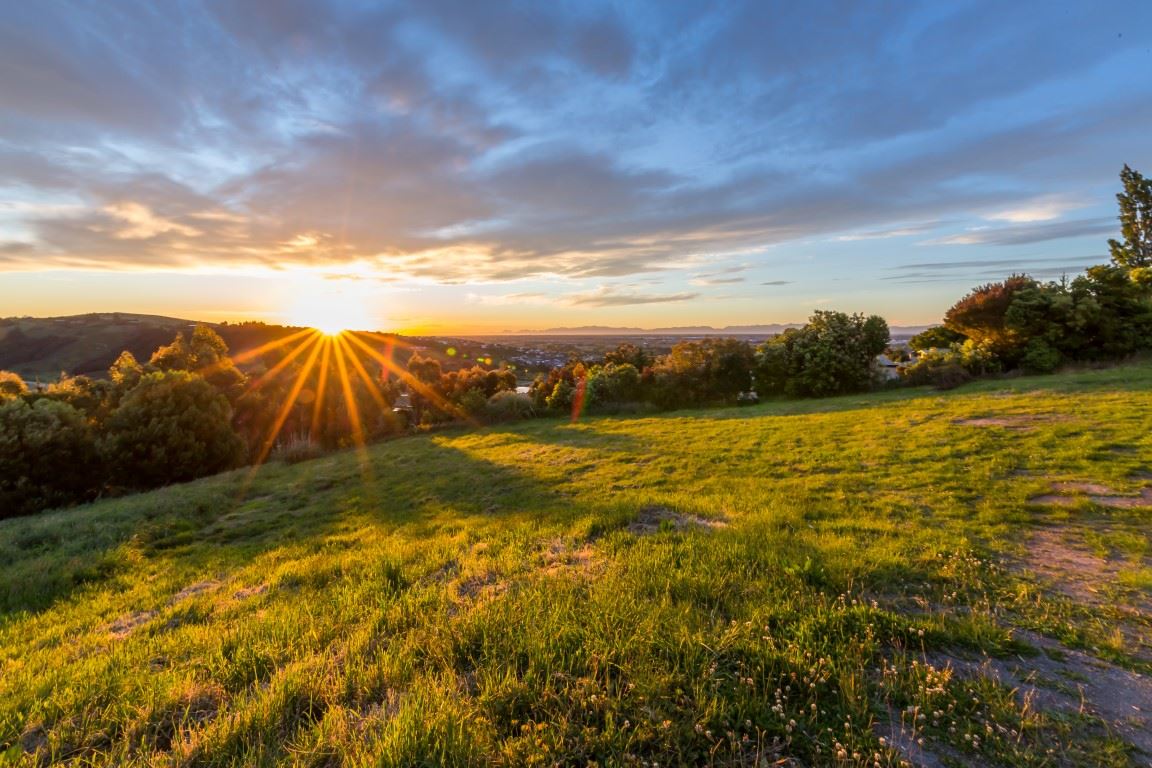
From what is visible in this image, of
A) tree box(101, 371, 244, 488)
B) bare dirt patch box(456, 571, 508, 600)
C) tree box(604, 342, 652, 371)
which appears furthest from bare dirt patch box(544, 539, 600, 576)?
tree box(604, 342, 652, 371)

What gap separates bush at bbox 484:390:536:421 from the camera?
1049 inches

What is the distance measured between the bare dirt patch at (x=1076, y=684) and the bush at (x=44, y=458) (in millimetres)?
24047

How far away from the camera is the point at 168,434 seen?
711 inches

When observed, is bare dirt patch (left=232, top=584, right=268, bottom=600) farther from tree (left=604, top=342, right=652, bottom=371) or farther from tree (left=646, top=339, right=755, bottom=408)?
tree (left=604, top=342, right=652, bottom=371)

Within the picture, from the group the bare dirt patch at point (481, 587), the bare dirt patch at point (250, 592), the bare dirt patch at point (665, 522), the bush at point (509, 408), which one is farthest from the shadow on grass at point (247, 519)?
the bush at point (509, 408)

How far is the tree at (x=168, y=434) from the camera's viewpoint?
56.7ft

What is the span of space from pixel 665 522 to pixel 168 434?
850 inches

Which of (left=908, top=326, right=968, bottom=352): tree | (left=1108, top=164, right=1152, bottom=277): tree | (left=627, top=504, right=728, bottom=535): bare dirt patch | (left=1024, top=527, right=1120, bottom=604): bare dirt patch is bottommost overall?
(left=627, top=504, right=728, bottom=535): bare dirt patch

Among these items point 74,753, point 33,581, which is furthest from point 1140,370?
point 33,581

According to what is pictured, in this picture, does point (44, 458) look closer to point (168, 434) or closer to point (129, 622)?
point (168, 434)

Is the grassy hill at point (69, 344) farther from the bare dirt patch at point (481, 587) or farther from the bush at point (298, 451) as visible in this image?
the bare dirt patch at point (481, 587)

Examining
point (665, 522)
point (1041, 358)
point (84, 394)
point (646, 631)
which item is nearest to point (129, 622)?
point (646, 631)

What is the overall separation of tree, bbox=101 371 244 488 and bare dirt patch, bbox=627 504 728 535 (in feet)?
68.3

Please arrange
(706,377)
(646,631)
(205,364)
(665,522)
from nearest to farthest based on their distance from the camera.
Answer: (646,631)
(665,522)
(706,377)
(205,364)
